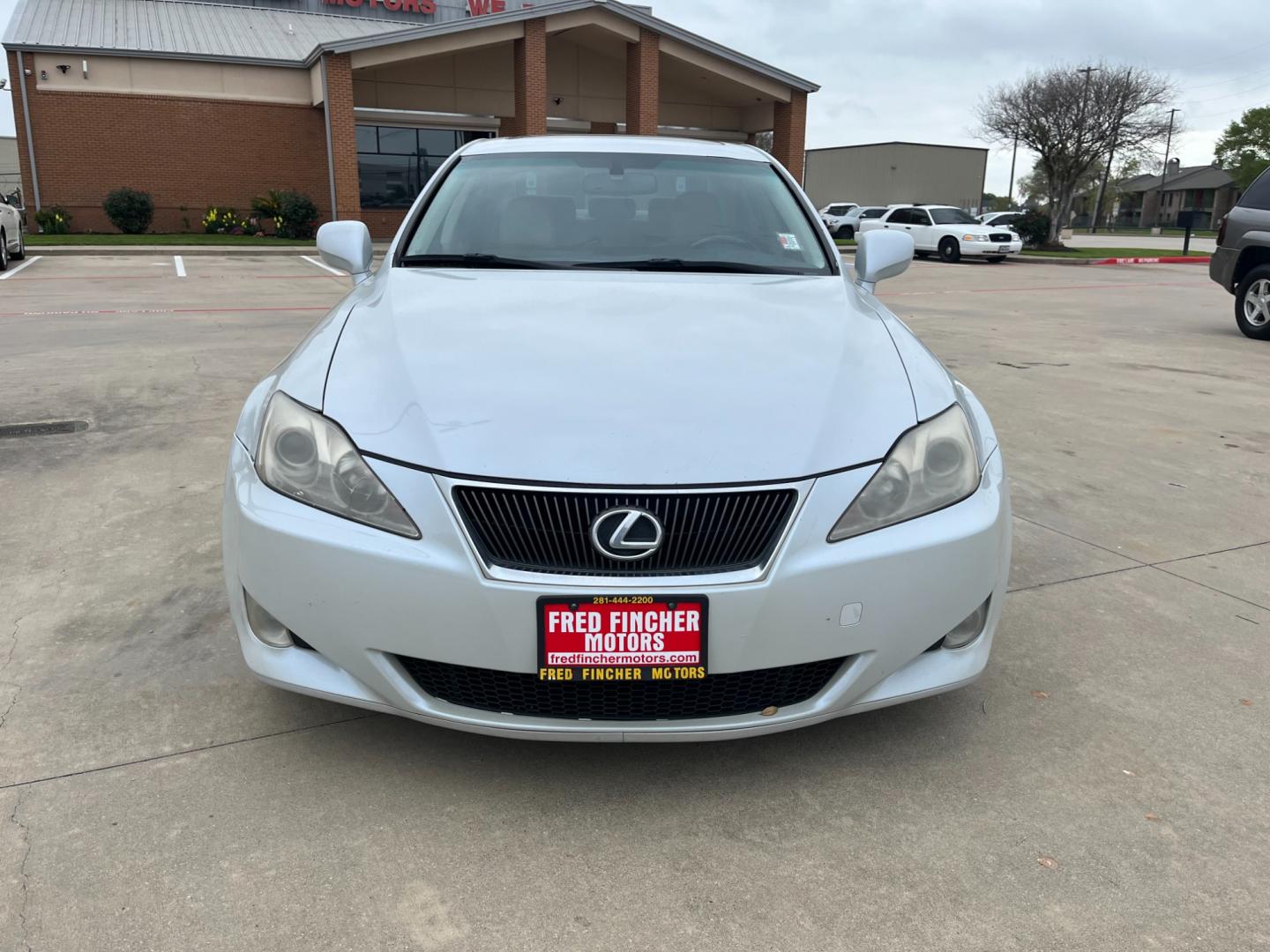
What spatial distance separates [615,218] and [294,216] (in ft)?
76.8

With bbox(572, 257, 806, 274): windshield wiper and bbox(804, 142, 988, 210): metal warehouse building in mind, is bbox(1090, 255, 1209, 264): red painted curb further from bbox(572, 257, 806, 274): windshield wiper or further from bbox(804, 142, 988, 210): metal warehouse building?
bbox(572, 257, 806, 274): windshield wiper

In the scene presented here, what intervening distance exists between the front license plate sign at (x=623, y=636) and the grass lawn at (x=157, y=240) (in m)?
22.8

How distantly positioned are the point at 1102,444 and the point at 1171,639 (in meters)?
2.89

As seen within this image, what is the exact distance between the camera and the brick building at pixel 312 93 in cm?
2372

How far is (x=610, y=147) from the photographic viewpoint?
3879 millimetres


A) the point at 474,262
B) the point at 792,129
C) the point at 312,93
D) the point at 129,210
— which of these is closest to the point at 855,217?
the point at 792,129

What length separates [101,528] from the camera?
397 cm

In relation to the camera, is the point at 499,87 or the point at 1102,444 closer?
the point at 1102,444

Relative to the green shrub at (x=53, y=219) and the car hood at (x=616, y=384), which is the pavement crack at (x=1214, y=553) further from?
the green shrub at (x=53, y=219)

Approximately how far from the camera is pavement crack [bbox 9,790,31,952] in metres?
1.83

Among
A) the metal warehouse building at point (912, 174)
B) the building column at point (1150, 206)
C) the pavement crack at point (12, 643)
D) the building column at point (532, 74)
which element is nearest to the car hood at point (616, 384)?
the pavement crack at point (12, 643)

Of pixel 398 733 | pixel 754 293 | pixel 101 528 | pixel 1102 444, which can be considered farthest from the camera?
pixel 1102 444

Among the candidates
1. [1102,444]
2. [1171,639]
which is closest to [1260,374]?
[1102,444]

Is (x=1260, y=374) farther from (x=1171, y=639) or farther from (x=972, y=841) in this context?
(x=972, y=841)
